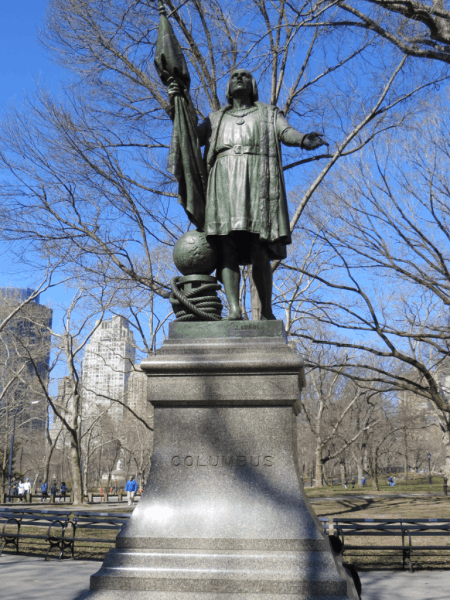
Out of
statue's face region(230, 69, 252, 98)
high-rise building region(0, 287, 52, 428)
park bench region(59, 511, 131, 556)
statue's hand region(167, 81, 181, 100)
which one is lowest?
park bench region(59, 511, 131, 556)

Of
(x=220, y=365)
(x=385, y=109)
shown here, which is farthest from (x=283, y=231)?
(x=385, y=109)

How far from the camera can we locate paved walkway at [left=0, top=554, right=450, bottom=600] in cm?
584

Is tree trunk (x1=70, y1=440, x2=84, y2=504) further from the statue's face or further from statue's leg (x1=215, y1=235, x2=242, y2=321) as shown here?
the statue's face

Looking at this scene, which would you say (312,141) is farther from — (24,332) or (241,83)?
(24,332)

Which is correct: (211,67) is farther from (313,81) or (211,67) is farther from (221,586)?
(221,586)

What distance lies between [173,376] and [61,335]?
25.6 m

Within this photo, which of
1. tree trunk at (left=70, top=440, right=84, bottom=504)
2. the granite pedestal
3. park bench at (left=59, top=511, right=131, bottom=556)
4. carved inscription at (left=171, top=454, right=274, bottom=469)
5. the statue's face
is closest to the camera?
the granite pedestal

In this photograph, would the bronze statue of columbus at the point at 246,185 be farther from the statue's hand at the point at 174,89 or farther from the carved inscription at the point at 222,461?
the carved inscription at the point at 222,461

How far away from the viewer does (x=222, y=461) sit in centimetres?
427

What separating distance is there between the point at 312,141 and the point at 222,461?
279cm

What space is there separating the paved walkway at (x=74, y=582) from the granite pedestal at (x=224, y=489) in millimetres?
1995

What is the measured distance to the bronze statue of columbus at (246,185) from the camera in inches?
198

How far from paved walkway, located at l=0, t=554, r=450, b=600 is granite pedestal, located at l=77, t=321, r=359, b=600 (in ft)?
6.55

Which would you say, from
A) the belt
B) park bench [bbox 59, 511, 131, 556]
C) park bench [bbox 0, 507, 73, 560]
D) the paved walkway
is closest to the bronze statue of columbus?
the belt
